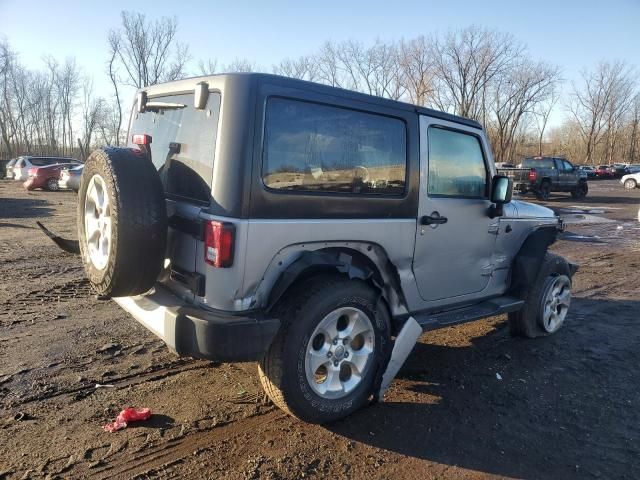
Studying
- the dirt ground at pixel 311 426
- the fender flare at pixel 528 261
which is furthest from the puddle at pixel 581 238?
the fender flare at pixel 528 261

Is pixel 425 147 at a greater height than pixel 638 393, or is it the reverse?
Result: pixel 425 147

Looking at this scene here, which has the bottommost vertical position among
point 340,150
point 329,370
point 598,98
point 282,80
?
point 329,370

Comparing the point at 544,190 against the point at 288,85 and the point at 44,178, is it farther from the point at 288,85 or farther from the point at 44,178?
the point at 44,178

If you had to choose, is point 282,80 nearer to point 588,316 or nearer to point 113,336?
point 113,336

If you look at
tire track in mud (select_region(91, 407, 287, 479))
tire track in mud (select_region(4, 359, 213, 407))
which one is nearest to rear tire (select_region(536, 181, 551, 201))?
tire track in mud (select_region(4, 359, 213, 407))

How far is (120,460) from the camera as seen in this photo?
272 cm

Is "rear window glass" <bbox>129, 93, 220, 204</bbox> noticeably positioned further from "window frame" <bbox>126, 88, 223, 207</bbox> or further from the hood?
the hood

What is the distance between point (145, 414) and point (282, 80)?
90.7 inches

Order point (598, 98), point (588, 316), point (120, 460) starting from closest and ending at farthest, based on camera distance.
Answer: point (120, 460) → point (588, 316) → point (598, 98)

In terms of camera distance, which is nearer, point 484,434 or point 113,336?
point 484,434

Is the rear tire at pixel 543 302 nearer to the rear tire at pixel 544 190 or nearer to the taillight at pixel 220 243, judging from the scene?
the taillight at pixel 220 243

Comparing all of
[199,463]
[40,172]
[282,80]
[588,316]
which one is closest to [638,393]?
[588,316]

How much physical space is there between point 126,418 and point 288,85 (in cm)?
234

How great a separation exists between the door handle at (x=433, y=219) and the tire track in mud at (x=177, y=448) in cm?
174
